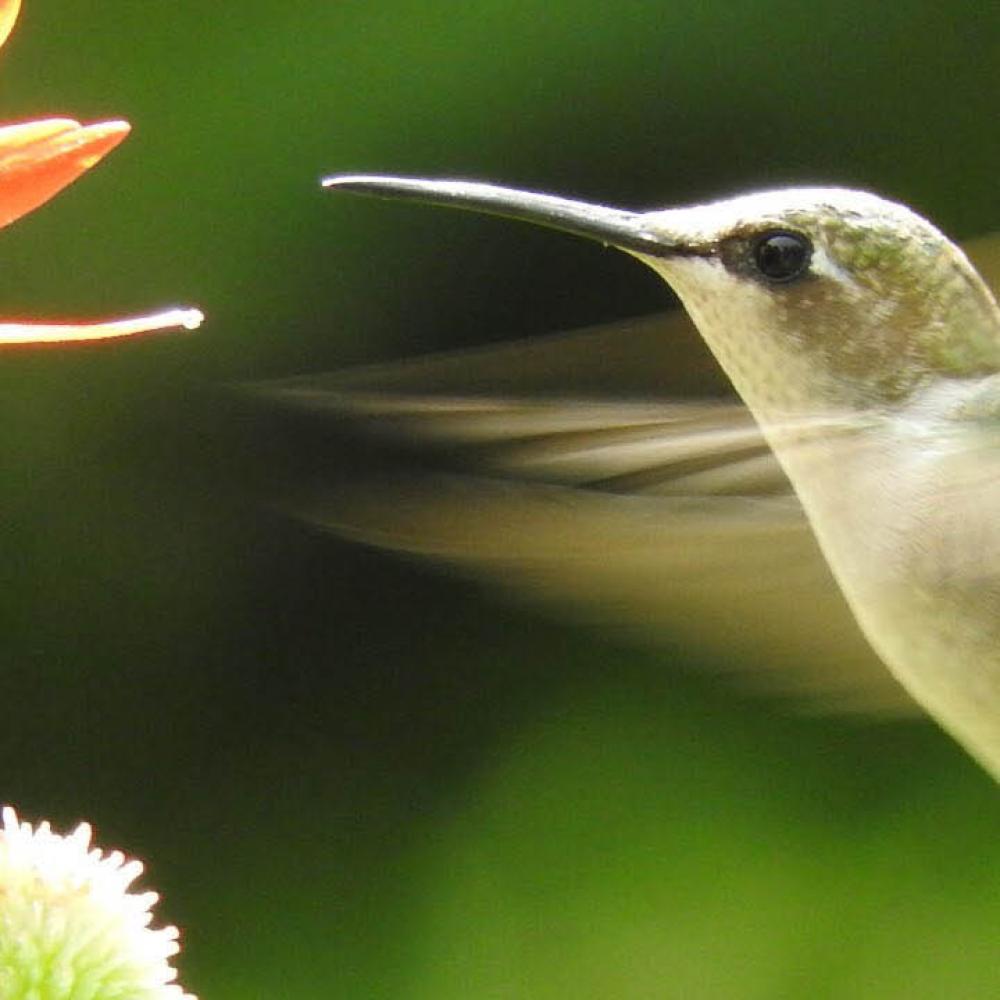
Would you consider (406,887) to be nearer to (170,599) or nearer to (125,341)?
(170,599)

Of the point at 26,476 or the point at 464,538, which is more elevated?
the point at 26,476

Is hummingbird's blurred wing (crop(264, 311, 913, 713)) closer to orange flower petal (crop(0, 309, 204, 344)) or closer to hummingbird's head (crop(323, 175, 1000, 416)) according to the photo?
hummingbird's head (crop(323, 175, 1000, 416))

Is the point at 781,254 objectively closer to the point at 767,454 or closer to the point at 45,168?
the point at 767,454

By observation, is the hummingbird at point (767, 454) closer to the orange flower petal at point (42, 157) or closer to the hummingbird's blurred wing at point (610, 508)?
the hummingbird's blurred wing at point (610, 508)

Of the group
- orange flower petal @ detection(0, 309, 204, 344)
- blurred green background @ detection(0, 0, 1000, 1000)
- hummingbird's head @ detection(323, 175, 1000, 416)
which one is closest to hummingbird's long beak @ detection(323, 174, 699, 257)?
hummingbird's head @ detection(323, 175, 1000, 416)

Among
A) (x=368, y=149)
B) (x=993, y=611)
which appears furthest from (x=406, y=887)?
(x=993, y=611)

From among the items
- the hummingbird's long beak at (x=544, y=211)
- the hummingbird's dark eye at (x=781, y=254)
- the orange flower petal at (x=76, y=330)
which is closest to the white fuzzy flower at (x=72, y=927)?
the orange flower petal at (x=76, y=330)

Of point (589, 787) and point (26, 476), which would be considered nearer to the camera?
point (26, 476)
